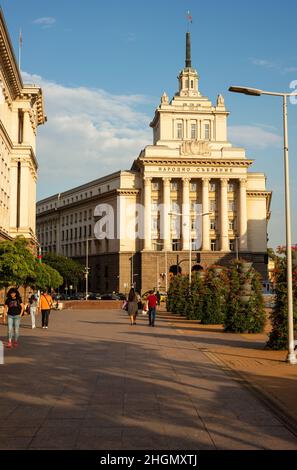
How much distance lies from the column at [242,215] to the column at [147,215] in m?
14.3

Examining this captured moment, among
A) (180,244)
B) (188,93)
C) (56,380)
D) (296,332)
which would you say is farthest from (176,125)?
(56,380)

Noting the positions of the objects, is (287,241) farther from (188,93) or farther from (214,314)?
(188,93)

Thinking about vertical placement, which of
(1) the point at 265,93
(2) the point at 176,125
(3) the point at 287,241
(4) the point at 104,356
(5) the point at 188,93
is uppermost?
(5) the point at 188,93

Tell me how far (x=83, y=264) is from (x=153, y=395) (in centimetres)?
10643

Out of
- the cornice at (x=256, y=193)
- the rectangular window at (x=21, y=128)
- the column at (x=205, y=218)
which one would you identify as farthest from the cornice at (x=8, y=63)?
the cornice at (x=256, y=193)

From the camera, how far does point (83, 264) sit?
383 ft

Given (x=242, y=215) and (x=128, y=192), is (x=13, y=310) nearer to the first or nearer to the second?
(x=242, y=215)

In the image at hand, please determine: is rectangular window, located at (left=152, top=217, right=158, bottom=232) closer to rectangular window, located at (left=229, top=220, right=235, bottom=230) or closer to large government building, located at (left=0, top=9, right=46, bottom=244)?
rectangular window, located at (left=229, top=220, right=235, bottom=230)

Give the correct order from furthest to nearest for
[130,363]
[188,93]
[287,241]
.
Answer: [188,93], [287,241], [130,363]

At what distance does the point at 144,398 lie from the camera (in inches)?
422

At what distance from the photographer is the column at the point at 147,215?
9306 centimetres

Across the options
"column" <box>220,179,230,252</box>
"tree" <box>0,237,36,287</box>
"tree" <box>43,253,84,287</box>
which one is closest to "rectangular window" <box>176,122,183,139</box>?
"column" <box>220,179,230,252</box>

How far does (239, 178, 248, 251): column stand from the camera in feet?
310

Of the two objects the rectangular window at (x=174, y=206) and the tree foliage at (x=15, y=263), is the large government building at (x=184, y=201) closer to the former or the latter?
the rectangular window at (x=174, y=206)
